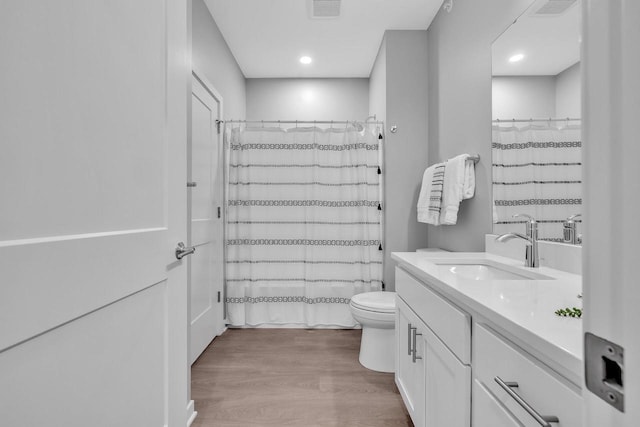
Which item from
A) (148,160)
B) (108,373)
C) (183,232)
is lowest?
(108,373)

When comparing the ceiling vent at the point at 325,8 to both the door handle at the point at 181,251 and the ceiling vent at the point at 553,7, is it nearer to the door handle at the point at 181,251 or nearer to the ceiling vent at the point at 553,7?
the ceiling vent at the point at 553,7

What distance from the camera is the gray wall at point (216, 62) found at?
7.46ft

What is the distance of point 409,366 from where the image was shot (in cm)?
153

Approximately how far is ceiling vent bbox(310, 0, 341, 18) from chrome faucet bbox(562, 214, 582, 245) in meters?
2.09

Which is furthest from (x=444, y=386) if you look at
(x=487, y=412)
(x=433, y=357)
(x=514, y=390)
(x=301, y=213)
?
(x=301, y=213)

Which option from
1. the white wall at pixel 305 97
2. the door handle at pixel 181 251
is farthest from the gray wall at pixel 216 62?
the door handle at pixel 181 251

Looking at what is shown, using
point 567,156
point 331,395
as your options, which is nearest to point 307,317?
point 331,395

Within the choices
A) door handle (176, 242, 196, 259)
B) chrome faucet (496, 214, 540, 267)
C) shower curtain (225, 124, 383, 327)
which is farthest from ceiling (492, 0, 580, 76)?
door handle (176, 242, 196, 259)

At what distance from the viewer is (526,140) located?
1500 mm

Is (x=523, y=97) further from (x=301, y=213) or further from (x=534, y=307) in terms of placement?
(x=301, y=213)

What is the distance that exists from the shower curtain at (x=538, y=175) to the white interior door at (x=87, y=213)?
4.53 ft

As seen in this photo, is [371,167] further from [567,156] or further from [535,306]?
[535,306]

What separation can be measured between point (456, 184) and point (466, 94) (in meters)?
0.59

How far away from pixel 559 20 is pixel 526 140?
0.48m
